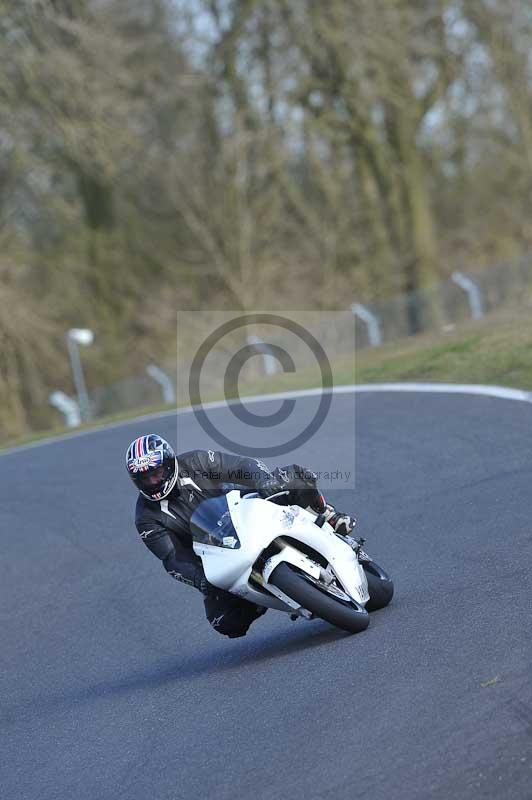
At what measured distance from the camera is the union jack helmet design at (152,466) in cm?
681

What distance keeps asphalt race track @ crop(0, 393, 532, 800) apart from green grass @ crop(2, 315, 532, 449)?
2656mm

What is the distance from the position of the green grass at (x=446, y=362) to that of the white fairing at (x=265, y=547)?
699cm

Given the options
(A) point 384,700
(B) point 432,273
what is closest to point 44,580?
(A) point 384,700

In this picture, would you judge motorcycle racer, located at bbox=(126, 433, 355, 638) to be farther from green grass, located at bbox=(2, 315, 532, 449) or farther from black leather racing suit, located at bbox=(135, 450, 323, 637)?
green grass, located at bbox=(2, 315, 532, 449)

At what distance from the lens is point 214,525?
256 inches

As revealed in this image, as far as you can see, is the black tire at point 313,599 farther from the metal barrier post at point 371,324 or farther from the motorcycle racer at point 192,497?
the metal barrier post at point 371,324

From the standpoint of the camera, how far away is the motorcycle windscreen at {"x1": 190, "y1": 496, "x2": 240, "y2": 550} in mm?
6422

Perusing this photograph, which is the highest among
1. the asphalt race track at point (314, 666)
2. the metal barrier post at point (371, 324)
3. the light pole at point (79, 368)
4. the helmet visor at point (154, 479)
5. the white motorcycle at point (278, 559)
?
the helmet visor at point (154, 479)

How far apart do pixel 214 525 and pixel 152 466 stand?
21.9 inches

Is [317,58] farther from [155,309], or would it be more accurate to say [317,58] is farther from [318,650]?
[318,650]

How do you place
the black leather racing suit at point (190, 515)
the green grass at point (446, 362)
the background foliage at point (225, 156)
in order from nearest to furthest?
the black leather racing suit at point (190, 515), the green grass at point (446, 362), the background foliage at point (225, 156)

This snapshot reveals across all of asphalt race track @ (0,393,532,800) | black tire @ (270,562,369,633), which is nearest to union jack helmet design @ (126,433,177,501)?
black tire @ (270,562,369,633)

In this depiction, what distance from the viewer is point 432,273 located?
1283 inches

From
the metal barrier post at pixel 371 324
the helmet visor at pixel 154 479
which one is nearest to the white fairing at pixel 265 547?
the helmet visor at pixel 154 479
